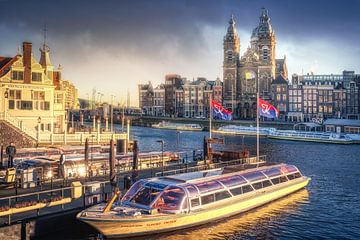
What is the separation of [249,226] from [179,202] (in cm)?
633

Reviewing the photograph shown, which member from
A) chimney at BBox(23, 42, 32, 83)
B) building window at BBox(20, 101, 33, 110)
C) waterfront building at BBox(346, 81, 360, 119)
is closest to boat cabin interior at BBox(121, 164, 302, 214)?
building window at BBox(20, 101, 33, 110)

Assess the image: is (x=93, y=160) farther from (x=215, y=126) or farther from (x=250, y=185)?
(x=215, y=126)

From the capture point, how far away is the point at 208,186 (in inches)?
1228

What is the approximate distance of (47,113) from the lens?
6109 centimetres

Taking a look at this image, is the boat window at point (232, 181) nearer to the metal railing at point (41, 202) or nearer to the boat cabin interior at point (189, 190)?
the boat cabin interior at point (189, 190)

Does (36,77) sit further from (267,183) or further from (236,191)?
(236,191)

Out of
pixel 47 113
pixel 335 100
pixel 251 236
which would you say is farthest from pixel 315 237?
pixel 335 100

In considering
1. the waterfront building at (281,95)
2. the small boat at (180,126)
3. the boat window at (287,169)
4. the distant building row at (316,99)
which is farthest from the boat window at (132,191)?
the waterfront building at (281,95)

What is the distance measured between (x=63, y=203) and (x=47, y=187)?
6.02 m

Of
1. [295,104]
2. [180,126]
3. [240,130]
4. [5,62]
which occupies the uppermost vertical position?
[5,62]

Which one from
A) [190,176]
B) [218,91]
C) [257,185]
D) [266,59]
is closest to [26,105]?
[190,176]

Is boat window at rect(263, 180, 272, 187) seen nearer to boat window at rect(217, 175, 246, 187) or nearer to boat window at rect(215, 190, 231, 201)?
boat window at rect(217, 175, 246, 187)

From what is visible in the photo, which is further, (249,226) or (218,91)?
(218,91)

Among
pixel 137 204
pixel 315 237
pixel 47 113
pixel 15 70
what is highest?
pixel 15 70
